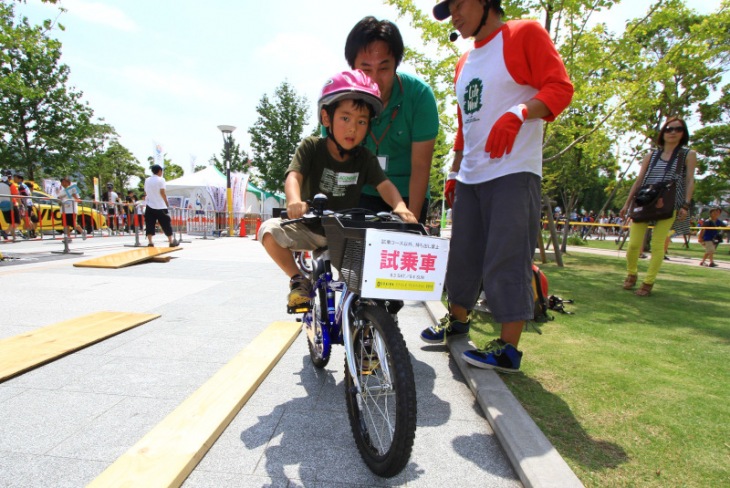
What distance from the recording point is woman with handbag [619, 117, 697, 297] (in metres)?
5.09

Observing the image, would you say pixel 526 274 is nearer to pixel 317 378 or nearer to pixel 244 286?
pixel 317 378

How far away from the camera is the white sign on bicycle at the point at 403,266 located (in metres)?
1.57

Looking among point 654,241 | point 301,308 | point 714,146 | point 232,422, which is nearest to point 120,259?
point 301,308

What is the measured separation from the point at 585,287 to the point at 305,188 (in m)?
5.29

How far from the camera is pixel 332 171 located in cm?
254

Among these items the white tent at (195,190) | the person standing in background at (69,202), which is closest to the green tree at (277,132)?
the white tent at (195,190)

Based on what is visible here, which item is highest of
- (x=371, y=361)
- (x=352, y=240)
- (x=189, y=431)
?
(x=352, y=240)

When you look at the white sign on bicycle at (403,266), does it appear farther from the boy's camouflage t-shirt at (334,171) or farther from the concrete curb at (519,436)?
the boy's camouflage t-shirt at (334,171)

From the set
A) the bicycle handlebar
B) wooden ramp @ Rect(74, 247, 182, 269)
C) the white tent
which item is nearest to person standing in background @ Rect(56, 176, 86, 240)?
wooden ramp @ Rect(74, 247, 182, 269)

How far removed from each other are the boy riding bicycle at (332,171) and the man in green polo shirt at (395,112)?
1.92 feet

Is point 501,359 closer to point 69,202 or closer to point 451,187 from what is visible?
point 451,187

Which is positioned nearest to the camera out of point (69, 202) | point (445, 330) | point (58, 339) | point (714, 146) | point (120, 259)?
point (58, 339)

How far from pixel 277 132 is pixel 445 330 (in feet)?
113

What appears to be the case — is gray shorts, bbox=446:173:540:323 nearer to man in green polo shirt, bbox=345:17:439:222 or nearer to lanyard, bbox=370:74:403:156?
man in green polo shirt, bbox=345:17:439:222
